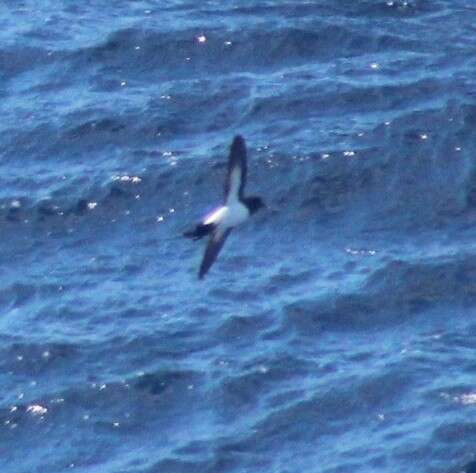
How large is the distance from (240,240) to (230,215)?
24.2 feet

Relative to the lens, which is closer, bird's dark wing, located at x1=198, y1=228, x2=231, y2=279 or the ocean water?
bird's dark wing, located at x1=198, y1=228, x2=231, y2=279

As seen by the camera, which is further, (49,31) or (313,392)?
(49,31)

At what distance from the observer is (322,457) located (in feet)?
107

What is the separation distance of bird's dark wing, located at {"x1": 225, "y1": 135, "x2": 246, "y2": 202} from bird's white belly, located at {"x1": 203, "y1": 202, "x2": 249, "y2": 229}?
160mm

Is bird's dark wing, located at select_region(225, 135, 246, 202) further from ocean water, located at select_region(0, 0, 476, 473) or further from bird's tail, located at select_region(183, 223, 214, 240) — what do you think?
ocean water, located at select_region(0, 0, 476, 473)

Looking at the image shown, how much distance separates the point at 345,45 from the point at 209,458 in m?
14.4

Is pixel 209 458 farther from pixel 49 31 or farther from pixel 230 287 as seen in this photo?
pixel 49 31

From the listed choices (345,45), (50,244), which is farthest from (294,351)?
(345,45)

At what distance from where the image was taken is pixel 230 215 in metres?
30.9

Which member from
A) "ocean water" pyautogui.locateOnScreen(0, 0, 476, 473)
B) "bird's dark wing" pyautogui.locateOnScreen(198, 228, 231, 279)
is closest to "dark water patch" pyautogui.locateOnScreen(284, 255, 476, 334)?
"ocean water" pyautogui.locateOnScreen(0, 0, 476, 473)

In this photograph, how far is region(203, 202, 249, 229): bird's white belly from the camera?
30.7 m

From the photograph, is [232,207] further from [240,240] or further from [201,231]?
[240,240]

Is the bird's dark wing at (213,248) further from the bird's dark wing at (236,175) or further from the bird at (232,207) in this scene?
the bird's dark wing at (236,175)

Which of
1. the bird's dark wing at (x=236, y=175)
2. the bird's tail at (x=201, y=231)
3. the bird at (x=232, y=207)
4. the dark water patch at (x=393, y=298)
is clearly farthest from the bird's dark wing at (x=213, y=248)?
the dark water patch at (x=393, y=298)
